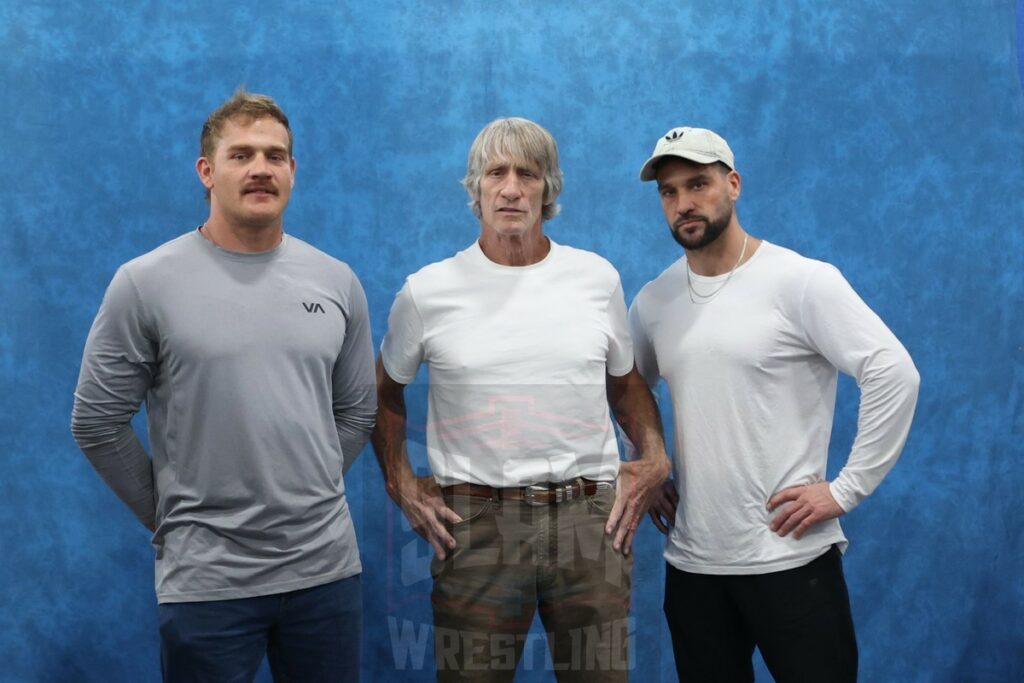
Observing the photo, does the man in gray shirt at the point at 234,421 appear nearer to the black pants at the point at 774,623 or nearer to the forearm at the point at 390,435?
the forearm at the point at 390,435

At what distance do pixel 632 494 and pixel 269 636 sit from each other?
755mm

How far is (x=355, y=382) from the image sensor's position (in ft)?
6.57

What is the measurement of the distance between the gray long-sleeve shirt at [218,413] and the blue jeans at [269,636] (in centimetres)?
3

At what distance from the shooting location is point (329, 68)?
263 centimetres

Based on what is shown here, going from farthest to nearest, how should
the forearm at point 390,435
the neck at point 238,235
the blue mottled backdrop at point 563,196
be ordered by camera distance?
the blue mottled backdrop at point 563,196, the forearm at point 390,435, the neck at point 238,235

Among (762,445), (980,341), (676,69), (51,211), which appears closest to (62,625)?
(51,211)

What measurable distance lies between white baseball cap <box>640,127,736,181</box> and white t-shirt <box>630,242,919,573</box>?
22cm

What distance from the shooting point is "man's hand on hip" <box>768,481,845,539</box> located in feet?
6.39

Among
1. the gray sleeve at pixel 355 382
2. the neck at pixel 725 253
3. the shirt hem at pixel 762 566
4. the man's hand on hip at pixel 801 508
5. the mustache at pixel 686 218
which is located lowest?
the shirt hem at pixel 762 566

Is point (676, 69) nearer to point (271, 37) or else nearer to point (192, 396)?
point (271, 37)

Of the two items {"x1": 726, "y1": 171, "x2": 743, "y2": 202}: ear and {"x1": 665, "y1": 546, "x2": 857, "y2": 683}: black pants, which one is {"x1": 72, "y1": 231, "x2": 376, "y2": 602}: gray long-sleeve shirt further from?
{"x1": 726, "y1": 171, "x2": 743, "y2": 202}: ear

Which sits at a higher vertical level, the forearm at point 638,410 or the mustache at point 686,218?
the mustache at point 686,218

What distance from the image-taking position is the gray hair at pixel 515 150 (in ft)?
6.68

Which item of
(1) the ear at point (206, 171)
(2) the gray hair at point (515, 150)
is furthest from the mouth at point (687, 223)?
(1) the ear at point (206, 171)
